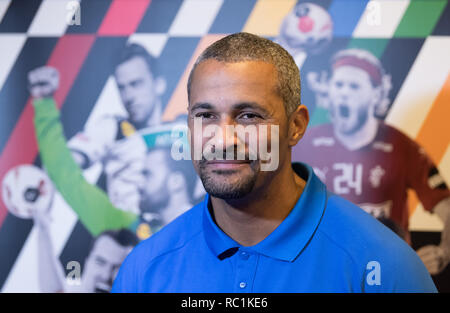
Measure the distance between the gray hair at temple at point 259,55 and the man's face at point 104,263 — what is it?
3.43ft

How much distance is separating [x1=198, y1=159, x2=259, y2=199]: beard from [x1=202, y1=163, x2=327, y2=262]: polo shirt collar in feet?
0.39

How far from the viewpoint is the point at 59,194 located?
6.51ft

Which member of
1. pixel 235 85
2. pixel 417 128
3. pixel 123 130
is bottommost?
pixel 123 130

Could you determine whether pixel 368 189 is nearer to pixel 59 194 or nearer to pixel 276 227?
pixel 276 227

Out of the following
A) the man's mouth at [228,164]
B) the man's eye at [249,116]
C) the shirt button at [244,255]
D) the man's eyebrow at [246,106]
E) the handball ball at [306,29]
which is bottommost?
the shirt button at [244,255]

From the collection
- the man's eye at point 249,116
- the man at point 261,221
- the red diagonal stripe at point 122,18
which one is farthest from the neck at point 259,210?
the red diagonal stripe at point 122,18

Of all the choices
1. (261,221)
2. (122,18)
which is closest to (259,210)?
(261,221)

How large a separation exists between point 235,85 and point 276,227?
324mm

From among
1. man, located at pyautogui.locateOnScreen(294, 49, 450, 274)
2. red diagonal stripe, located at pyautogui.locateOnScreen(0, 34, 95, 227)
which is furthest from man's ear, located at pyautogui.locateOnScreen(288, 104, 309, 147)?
red diagonal stripe, located at pyautogui.locateOnScreen(0, 34, 95, 227)

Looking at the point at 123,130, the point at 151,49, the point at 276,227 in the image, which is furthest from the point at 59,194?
the point at 276,227

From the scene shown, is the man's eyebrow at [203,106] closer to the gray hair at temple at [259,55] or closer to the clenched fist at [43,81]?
the gray hair at temple at [259,55]

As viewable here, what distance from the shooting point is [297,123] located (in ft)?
3.72

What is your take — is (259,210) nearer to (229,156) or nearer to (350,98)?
(229,156)

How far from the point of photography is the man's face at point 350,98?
1.88 m
